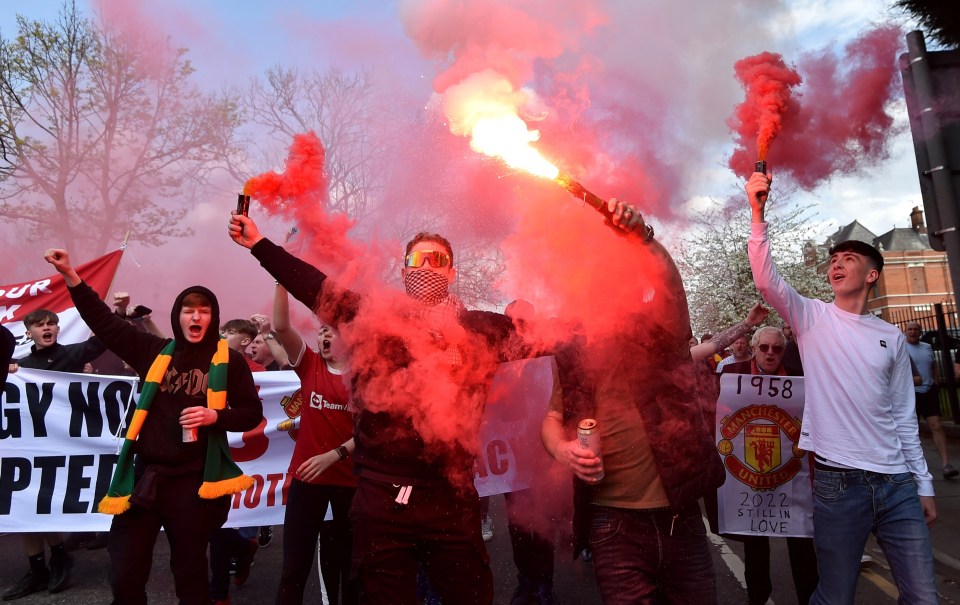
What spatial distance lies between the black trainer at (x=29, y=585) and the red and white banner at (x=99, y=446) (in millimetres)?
372

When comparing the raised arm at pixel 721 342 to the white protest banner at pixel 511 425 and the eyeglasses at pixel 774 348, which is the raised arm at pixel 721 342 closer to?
the eyeglasses at pixel 774 348

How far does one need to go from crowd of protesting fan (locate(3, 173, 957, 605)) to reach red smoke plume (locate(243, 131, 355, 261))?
0.50 feet

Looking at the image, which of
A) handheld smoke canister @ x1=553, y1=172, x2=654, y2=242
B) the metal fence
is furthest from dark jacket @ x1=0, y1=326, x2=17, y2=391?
the metal fence

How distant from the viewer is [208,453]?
3475 millimetres

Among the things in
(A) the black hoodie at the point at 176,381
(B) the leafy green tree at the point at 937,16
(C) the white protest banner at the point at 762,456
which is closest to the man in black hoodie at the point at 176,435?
(A) the black hoodie at the point at 176,381

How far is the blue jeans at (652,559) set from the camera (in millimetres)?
2432

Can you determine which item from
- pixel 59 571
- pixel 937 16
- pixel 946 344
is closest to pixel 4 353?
pixel 59 571

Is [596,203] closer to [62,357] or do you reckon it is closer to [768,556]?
[768,556]

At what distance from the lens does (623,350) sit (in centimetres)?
271

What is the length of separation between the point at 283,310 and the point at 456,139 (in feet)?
4.97

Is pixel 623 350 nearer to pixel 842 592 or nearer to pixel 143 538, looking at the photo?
pixel 842 592

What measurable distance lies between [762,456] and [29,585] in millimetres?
5457

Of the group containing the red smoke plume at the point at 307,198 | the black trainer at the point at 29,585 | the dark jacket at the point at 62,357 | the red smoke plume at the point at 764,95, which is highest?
the red smoke plume at the point at 764,95

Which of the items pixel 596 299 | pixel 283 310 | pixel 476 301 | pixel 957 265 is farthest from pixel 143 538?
pixel 957 265
